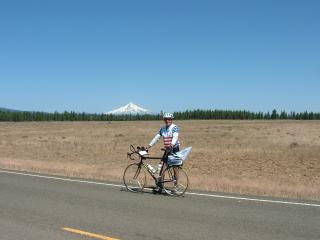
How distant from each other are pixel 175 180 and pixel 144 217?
10.5 ft

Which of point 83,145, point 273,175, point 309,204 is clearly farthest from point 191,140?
point 309,204

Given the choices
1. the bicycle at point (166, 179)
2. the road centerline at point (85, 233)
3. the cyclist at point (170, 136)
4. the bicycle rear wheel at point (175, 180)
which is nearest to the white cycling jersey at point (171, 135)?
the cyclist at point (170, 136)

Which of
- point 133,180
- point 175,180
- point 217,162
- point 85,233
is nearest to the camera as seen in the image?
point 85,233

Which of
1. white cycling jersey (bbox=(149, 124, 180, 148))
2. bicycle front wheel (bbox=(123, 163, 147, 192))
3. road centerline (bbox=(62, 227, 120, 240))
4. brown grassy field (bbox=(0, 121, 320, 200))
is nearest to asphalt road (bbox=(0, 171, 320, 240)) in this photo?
road centerline (bbox=(62, 227, 120, 240))

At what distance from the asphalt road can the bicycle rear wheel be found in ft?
1.20

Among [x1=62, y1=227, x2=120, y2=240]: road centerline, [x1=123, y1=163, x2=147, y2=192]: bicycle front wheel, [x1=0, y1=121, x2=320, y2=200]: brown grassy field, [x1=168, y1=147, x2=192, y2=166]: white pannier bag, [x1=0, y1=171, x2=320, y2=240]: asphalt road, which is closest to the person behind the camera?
[x1=62, y1=227, x2=120, y2=240]: road centerline

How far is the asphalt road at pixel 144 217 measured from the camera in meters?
8.38

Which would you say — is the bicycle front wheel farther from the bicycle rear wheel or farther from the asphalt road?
the bicycle rear wheel

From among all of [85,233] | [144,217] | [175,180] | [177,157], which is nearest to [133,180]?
[175,180]

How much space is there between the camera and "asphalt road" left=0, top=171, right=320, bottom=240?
27.5ft

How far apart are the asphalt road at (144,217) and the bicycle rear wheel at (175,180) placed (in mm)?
366

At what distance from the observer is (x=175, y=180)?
12891 mm

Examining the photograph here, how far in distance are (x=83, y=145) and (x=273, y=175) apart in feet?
74.0

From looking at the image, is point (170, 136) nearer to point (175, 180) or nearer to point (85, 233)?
point (175, 180)
